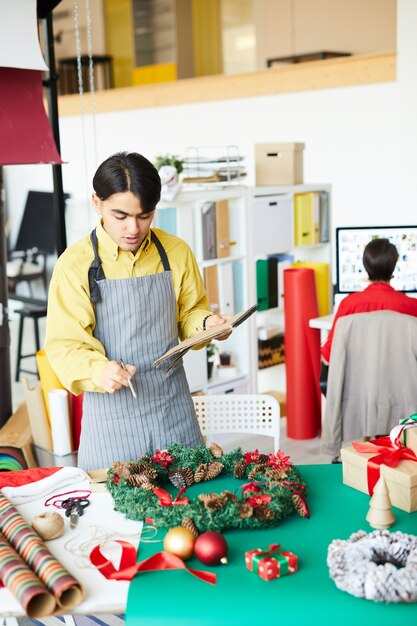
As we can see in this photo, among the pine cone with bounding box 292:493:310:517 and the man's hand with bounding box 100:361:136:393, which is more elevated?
the man's hand with bounding box 100:361:136:393

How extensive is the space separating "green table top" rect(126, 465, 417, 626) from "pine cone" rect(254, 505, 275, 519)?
37 millimetres

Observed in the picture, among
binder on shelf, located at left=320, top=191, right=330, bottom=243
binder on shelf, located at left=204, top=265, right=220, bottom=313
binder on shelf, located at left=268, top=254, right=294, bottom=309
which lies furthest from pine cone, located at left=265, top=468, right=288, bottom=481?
binder on shelf, located at left=320, top=191, right=330, bottom=243

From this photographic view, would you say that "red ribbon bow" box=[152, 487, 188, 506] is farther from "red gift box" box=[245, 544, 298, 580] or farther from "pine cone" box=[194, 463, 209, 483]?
"red gift box" box=[245, 544, 298, 580]

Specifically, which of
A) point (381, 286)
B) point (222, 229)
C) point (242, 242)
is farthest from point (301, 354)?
point (381, 286)

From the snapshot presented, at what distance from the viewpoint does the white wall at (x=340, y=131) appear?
549cm

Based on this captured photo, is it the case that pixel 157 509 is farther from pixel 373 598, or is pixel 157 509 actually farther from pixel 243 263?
pixel 243 263

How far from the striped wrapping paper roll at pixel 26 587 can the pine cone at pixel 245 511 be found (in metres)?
0.45

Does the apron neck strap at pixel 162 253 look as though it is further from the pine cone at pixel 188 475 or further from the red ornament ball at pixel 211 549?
the red ornament ball at pixel 211 549

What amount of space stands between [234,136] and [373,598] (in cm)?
647

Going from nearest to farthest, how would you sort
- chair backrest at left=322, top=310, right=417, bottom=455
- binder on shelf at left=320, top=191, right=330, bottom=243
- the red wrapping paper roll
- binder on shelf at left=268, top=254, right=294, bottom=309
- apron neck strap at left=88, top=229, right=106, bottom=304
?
apron neck strap at left=88, top=229, right=106, bottom=304
chair backrest at left=322, top=310, right=417, bottom=455
the red wrapping paper roll
binder on shelf at left=268, top=254, right=294, bottom=309
binder on shelf at left=320, top=191, right=330, bottom=243

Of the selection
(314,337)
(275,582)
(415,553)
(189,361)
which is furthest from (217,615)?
(314,337)

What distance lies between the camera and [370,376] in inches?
138

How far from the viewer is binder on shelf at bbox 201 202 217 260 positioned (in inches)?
169

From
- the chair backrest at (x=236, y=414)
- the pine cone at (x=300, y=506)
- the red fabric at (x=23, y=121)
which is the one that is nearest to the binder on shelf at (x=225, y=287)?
the red fabric at (x=23, y=121)
